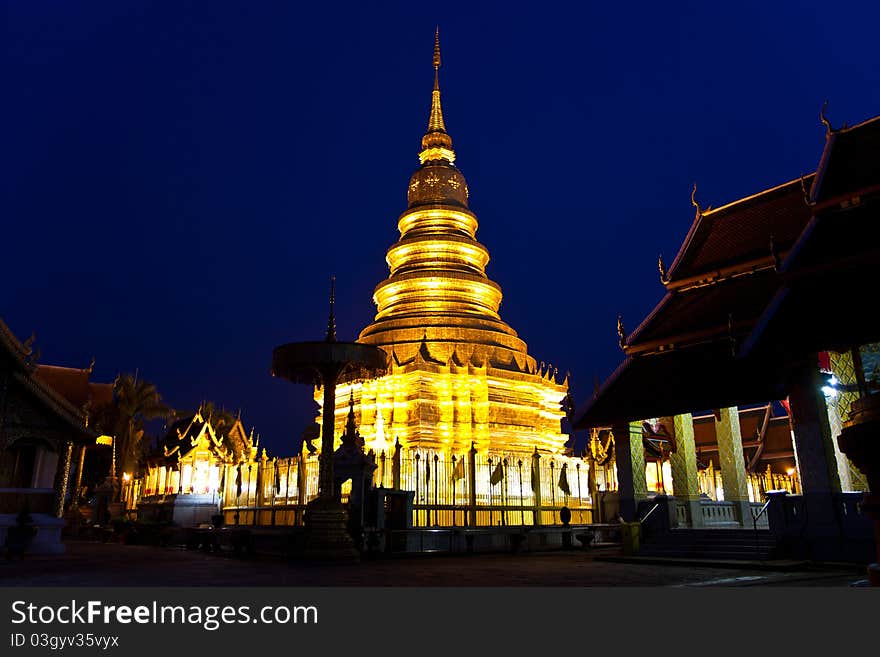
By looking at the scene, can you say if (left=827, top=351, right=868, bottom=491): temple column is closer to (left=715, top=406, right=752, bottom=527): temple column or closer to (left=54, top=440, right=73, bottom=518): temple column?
(left=715, top=406, right=752, bottom=527): temple column

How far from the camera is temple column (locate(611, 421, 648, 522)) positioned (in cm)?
1448

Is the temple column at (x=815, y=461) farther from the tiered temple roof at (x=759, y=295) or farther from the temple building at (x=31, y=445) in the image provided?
the temple building at (x=31, y=445)

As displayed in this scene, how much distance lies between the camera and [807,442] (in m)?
10.9

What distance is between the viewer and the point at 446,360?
23062 millimetres

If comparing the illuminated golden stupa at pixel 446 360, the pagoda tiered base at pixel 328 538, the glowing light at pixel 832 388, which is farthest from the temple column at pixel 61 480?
the glowing light at pixel 832 388

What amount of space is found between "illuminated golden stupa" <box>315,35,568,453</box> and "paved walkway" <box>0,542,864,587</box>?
1002 cm

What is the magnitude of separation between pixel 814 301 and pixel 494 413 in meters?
13.6

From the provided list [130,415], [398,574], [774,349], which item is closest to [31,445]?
[398,574]

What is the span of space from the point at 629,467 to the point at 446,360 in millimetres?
9343

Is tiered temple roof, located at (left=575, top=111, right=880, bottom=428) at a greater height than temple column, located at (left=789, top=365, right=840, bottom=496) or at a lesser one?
greater

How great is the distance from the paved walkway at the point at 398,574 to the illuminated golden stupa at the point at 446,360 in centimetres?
1002

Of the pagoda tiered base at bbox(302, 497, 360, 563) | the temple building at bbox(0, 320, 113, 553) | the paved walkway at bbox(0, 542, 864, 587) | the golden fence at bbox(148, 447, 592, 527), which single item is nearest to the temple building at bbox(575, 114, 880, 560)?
the paved walkway at bbox(0, 542, 864, 587)
